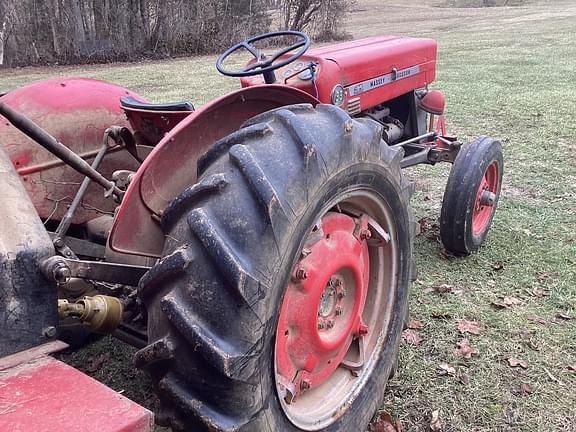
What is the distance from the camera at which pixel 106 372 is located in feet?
9.09

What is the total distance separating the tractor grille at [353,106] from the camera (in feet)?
11.0

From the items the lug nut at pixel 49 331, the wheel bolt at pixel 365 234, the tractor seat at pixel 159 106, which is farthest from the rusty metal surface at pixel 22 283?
the wheel bolt at pixel 365 234

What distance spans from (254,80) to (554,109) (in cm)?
554

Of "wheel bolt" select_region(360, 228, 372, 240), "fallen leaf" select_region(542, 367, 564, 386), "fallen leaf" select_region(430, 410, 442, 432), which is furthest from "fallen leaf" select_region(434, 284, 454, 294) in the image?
"wheel bolt" select_region(360, 228, 372, 240)

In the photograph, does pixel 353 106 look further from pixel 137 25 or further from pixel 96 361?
pixel 137 25

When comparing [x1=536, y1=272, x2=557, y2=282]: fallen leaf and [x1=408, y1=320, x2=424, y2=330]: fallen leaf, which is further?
[x1=536, y1=272, x2=557, y2=282]: fallen leaf

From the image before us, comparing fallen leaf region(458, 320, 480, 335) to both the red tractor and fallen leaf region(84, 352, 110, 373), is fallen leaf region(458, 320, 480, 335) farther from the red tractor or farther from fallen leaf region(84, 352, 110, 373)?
fallen leaf region(84, 352, 110, 373)

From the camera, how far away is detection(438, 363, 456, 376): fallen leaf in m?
2.69

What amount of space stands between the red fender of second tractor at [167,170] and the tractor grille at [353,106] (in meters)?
1.25

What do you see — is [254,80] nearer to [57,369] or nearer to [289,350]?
[289,350]

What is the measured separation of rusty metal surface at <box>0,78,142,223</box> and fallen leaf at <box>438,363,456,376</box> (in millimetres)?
1606

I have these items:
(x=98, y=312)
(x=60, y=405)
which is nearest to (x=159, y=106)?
(x=98, y=312)

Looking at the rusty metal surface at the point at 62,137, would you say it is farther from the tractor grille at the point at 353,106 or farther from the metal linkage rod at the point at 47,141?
the tractor grille at the point at 353,106

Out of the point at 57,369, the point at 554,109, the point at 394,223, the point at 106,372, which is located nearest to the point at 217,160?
the point at 57,369
